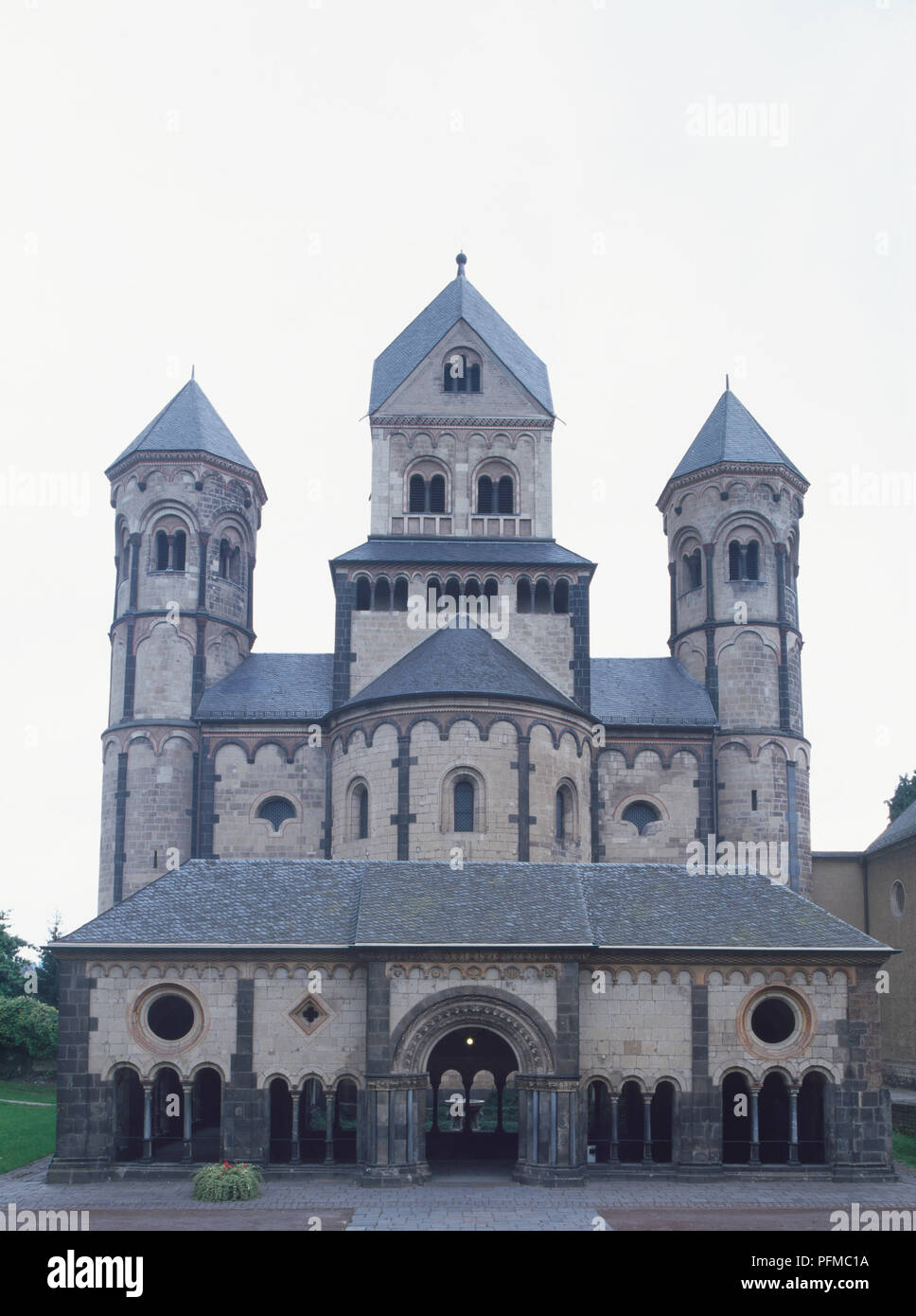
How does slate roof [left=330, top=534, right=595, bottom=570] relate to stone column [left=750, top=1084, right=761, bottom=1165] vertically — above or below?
above

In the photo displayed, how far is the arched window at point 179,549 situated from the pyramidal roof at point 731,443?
67.8 ft

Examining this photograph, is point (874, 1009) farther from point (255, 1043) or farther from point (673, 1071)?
point (255, 1043)

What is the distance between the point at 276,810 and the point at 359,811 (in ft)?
18.0

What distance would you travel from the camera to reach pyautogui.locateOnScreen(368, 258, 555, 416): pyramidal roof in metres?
57.2

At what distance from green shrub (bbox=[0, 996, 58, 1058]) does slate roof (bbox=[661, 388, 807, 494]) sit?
36.4 m

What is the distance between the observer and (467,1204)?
98.0ft

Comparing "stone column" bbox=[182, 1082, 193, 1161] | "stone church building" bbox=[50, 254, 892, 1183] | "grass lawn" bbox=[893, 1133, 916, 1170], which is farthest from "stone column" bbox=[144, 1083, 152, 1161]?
"grass lawn" bbox=[893, 1133, 916, 1170]

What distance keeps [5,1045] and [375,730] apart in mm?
26443

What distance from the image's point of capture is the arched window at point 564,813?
46.4 meters

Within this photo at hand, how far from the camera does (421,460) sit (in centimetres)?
5600

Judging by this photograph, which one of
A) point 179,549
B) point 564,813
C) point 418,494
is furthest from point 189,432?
point 564,813

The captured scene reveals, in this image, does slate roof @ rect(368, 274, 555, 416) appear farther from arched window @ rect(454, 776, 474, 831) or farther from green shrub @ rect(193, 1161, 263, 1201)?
green shrub @ rect(193, 1161, 263, 1201)

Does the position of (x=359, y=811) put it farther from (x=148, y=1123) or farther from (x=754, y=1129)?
(x=754, y=1129)

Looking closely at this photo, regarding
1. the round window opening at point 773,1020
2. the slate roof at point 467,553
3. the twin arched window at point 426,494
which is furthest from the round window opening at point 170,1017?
the twin arched window at point 426,494
